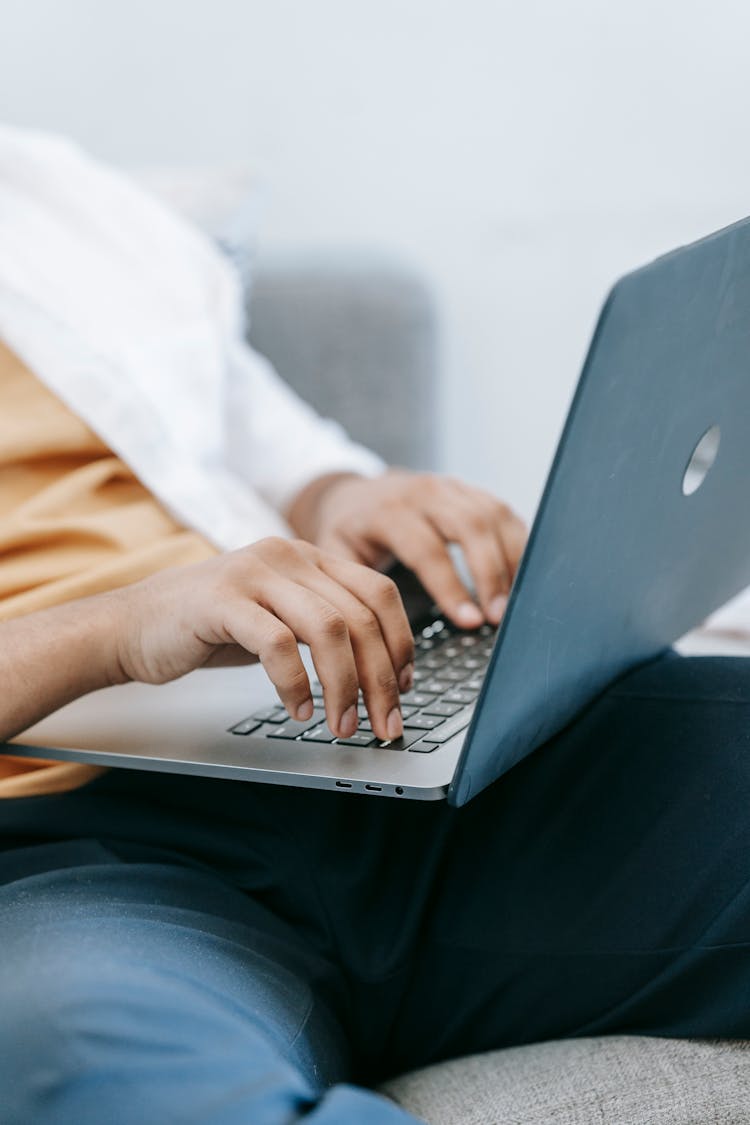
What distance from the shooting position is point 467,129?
1.71 meters

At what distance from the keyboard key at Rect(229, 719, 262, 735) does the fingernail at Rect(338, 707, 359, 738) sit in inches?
3.2

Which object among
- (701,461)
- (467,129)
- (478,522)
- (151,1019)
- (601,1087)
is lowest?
(601,1087)

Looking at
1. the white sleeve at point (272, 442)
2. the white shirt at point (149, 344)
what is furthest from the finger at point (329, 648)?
the white sleeve at point (272, 442)

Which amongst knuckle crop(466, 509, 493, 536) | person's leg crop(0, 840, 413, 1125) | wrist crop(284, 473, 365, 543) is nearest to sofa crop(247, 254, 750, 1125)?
wrist crop(284, 473, 365, 543)

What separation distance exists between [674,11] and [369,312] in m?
0.54

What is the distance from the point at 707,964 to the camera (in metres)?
0.67

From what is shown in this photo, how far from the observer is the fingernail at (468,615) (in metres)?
0.88

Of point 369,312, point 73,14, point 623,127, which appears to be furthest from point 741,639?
point 73,14

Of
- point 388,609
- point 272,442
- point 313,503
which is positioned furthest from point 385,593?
point 272,442

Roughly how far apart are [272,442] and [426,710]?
1.85 feet

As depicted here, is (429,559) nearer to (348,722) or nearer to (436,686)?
(436,686)

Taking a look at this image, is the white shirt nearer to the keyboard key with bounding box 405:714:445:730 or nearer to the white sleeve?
the white sleeve

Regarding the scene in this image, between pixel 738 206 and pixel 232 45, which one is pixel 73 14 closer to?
pixel 232 45

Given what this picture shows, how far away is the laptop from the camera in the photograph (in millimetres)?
528
